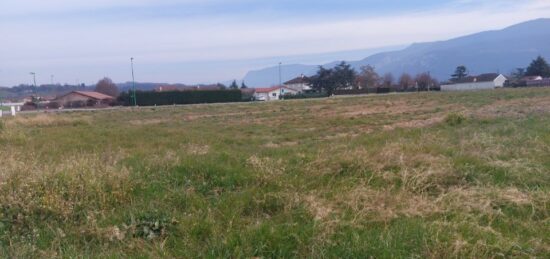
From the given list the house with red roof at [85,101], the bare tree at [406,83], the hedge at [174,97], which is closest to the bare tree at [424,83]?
the bare tree at [406,83]

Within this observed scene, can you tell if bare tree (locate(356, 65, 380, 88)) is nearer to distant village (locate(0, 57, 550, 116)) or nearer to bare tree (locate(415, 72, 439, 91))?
distant village (locate(0, 57, 550, 116))

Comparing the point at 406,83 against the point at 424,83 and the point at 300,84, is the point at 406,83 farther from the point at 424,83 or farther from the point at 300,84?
the point at 300,84

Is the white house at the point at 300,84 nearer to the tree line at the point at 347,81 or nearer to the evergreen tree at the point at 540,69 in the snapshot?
the tree line at the point at 347,81

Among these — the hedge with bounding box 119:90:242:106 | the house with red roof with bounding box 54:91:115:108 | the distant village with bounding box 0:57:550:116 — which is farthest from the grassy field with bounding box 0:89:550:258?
the house with red roof with bounding box 54:91:115:108

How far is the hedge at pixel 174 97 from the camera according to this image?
64.7 m

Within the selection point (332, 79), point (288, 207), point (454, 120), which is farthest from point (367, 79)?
point (288, 207)

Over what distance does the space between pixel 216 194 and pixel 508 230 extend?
3050mm

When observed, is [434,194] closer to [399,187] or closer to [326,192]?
[399,187]

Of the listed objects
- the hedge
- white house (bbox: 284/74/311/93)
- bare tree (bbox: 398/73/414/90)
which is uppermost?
white house (bbox: 284/74/311/93)

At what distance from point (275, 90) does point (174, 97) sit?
38630 mm

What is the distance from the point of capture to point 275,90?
101125mm

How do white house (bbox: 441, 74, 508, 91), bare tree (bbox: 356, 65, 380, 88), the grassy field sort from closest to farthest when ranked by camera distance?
the grassy field → white house (bbox: 441, 74, 508, 91) → bare tree (bbox: 356, 65, 380, 88)

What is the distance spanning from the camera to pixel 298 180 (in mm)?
5508

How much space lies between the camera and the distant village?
216 ft
